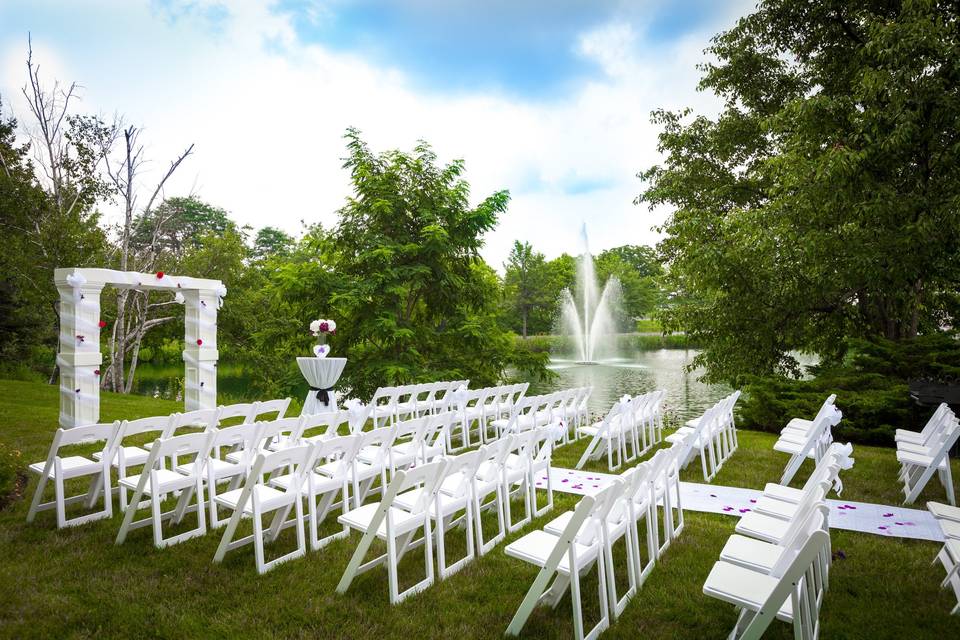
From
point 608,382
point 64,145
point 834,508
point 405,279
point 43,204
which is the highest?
point 64,145

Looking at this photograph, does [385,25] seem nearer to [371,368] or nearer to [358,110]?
[358,110]

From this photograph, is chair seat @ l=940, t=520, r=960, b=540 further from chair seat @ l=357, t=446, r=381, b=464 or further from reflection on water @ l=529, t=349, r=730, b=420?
reflection on water @ l=529, t=349, r=730, b=420

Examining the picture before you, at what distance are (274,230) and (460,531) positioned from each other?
143 ft

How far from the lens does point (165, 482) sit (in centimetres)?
418

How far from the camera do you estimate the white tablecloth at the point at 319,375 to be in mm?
10000

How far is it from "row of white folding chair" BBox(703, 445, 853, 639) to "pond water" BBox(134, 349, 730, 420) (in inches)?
414

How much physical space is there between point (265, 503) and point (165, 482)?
1.00 m

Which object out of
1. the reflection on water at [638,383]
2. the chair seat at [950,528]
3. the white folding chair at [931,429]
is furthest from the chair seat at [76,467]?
the reflection on water at [638,383]

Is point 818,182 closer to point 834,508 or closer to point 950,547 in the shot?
point 834,508

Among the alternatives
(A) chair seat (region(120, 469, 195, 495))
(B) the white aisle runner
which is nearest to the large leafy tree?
(B) the white aisle runner

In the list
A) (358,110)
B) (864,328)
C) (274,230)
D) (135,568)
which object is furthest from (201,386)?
(274,230)

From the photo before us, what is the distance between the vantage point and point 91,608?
10.4 feet

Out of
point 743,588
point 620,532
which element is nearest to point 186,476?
point 620,532

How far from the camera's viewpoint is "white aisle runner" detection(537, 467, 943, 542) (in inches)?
184
